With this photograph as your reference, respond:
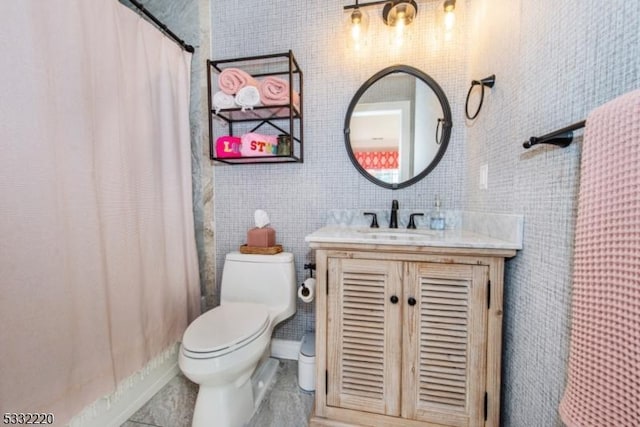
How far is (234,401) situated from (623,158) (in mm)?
1466

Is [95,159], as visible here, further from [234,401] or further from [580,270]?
[580,270]

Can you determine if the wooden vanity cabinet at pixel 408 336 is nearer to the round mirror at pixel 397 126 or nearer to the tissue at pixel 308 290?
the tissue at pixel 308 290

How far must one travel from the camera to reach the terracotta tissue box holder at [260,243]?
1541 mm

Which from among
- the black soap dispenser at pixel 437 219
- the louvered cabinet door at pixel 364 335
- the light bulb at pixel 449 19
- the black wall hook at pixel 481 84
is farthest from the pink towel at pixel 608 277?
the light bulb at pixel 449 19

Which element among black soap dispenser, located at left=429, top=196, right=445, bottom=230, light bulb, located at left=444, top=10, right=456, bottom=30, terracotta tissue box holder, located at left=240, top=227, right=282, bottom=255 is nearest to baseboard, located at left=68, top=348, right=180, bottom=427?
terracotta tissue box holder, located at left=240, top=227, right=282, bottom=255

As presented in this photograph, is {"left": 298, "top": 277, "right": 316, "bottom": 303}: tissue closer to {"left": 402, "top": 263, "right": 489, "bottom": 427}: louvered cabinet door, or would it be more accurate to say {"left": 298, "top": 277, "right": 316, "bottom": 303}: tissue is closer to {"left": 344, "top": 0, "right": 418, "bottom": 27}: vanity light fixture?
{"left": 402, "top": 263, "right": 489, "bottom": 427}: louvered cabinet door

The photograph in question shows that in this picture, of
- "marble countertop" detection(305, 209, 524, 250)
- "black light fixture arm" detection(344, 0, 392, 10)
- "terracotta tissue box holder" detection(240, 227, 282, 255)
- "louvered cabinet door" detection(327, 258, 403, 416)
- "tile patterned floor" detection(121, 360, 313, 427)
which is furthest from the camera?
"terracotta tissue box holder" detection(240, 227, 282, 255)

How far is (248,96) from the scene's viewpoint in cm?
143

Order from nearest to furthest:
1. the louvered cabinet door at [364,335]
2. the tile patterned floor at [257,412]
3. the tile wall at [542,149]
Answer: the tile wall at [542,149] → the louvered cabinet door at [364,335] → the tile patterned floor at [257,412]

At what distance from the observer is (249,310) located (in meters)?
1.33

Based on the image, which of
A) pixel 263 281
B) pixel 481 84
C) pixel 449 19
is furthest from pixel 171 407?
pixel 449 19

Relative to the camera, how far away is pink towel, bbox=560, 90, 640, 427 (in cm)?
43

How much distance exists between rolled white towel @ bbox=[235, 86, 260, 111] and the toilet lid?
110cm

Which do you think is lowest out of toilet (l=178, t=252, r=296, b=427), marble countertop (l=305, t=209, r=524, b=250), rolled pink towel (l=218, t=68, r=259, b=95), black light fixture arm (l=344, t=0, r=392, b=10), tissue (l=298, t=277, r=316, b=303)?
toilet (l=178, t=252, r=296, b=427)
